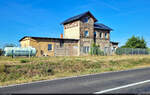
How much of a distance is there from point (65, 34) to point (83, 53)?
9.19m

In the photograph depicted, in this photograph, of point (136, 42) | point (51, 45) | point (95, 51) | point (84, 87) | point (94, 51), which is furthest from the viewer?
point (136, 42)

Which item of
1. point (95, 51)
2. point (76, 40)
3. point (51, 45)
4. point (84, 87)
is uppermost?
point (76, 40)

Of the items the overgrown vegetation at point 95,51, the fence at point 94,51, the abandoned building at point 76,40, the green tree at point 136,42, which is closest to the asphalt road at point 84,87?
the abandoned building at point 76,40

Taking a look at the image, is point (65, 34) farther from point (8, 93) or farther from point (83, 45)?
point (8, 93)

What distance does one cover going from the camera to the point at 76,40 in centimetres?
3297

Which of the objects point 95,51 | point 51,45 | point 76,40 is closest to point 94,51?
point 95,51

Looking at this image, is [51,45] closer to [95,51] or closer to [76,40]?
[76,40]

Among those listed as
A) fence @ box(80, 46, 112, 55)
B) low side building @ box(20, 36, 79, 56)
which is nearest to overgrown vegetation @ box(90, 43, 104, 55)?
fence @ box(80, 46, 112, 55)

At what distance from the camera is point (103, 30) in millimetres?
37031

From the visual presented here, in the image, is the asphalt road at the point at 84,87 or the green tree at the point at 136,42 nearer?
the asphalt road at the point at 84,87

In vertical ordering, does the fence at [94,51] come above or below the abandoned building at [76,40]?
below

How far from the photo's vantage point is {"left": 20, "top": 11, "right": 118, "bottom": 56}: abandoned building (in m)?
28.4

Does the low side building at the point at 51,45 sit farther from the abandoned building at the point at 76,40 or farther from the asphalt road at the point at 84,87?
the asphalt road at the point at 84,87

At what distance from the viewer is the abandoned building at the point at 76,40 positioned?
93.3 feet
